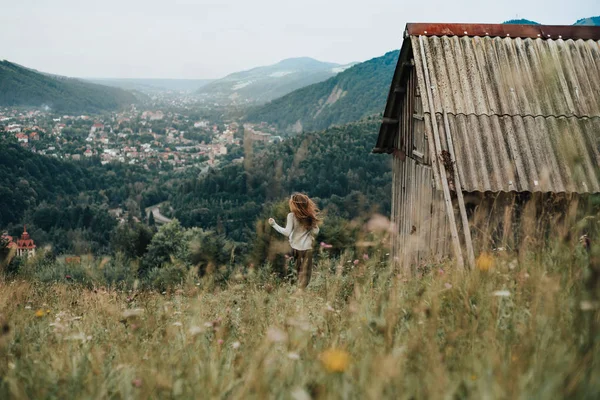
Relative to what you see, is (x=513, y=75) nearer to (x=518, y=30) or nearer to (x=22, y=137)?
(x=518, y=30)

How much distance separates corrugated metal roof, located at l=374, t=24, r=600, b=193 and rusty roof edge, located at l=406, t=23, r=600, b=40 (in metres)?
0.04

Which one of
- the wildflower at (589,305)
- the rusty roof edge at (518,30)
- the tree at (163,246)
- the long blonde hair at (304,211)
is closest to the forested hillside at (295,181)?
the tree at (163,246)

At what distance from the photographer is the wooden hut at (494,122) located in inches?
224

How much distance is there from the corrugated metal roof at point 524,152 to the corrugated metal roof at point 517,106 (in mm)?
11

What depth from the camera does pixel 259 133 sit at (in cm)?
15825

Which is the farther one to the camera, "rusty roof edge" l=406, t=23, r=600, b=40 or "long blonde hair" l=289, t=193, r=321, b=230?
"rusty roof edge" l=406, t=23, r=600, b=40

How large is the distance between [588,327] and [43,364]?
218cm

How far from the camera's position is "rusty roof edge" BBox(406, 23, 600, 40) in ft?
23.2

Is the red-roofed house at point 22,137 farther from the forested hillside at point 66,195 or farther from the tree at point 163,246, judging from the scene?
the tree at point 163,246

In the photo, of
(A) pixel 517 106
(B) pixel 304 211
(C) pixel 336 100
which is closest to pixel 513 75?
(A) pixel 517 106

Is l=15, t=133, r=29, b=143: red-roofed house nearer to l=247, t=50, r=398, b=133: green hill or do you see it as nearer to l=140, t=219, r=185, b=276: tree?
l=247, t=50, r=398, b=133: green hill

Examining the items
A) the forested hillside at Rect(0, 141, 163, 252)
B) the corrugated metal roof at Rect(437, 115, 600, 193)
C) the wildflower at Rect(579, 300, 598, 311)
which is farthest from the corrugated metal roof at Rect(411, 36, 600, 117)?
the forested hillside at Rect(0, 141, 163, 252)

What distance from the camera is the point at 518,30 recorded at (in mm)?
7242

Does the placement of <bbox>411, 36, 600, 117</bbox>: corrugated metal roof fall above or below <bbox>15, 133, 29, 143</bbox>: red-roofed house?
above
